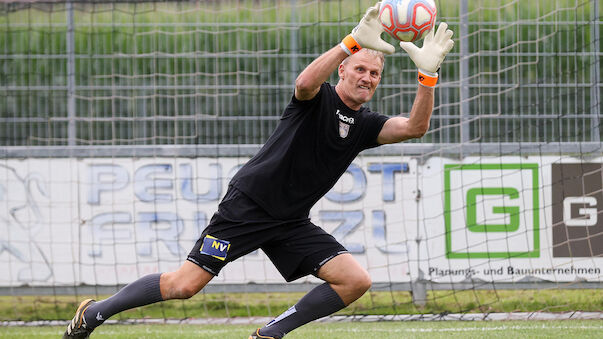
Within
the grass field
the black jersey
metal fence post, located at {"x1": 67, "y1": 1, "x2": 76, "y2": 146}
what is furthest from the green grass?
the black jersey

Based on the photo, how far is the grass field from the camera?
7168mm

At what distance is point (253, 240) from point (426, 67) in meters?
1.39

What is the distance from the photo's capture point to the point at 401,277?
878 cm

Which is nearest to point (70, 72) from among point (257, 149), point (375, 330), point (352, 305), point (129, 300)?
point (257, 149)

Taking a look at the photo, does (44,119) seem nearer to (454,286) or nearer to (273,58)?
(273,58)

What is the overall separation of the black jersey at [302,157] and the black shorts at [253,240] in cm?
7

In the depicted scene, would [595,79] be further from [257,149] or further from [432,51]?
[432,51]

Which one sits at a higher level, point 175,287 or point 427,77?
point 427,77

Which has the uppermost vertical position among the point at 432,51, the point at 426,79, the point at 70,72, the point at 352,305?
the point at 70,72

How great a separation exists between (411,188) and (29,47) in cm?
401

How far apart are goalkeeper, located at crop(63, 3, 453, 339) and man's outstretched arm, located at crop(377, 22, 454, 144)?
11 mm

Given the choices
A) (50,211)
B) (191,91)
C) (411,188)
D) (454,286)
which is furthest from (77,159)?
(454,286)

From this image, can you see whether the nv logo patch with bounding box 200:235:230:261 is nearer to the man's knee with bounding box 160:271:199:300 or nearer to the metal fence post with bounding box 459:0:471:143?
the man's knee with bounding box 160:271:199:300

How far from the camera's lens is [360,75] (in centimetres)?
543
